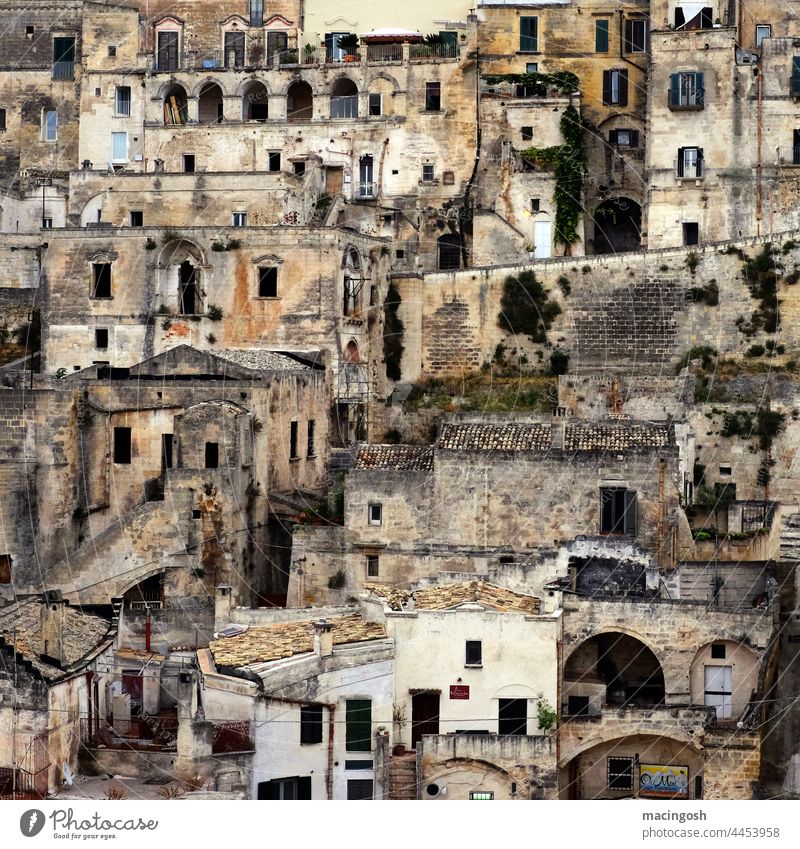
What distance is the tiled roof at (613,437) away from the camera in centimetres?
5284

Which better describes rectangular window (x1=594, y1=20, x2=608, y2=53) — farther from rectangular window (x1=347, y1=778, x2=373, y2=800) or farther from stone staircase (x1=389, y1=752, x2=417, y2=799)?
rectangular window (x1=347, y1=778, x2=373, y2=800)

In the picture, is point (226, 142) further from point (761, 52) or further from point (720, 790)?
point (720, 790)

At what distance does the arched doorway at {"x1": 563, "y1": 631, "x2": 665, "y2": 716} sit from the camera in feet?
163

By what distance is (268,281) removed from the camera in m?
61.7

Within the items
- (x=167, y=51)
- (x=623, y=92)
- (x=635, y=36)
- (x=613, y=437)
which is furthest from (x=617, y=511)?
(x=167, y=51)

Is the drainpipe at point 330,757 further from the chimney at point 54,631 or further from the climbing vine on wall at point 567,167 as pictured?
the climbing vine on wall at point 567,167

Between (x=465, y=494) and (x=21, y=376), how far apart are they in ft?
45.7

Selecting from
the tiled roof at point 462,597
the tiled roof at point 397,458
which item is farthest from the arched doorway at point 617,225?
the tiled roof at point 462,597

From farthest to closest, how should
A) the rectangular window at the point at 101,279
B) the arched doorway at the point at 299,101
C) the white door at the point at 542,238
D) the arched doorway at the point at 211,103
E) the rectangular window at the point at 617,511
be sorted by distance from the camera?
the arched doorway at the point at 211,103
the arched doorway at the point at 299,101
the white door at the point at 542,238
the rectangular window at the point at 101,279
the rectangular window at the point at 617,511

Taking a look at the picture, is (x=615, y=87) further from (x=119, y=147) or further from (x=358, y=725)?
(x=358, y=725)

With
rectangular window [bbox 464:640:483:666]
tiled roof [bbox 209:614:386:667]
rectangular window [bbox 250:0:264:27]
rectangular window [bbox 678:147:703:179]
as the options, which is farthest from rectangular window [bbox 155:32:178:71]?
rectangular window [bbox 464:640:483:666]

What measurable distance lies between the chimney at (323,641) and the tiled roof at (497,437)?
8404mm

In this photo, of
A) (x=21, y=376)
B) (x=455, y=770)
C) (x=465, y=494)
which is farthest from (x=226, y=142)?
(x=455, y=770)

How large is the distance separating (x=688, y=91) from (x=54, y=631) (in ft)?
86.7
